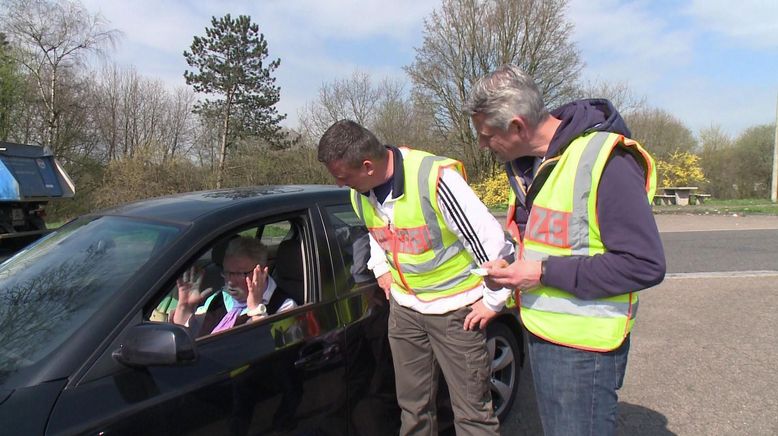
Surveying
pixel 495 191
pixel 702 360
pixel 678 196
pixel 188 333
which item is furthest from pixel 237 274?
pixel 678 196

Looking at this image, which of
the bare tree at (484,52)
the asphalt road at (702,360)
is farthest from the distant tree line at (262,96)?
the asphalt road at (702,360)

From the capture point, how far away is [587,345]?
1.58 m

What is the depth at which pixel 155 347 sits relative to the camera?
1.59 m

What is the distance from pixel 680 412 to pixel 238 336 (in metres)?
3.06

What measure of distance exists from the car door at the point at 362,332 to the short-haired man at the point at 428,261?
0.28 feet

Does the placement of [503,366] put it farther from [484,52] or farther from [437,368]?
[484,52]

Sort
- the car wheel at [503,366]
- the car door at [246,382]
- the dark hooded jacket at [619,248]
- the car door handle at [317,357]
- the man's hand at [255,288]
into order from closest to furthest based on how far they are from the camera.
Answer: the dark hooded jacket at [619,248] → the car door at [246,382] → the car door handle at [317,357] → the man's hand at [255,288] → the car wheel at [503,366]

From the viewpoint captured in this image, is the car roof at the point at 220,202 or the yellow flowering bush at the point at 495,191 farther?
the yellow flowering bush at the point at 495,191

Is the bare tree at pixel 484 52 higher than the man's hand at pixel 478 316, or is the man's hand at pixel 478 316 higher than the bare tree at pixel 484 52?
the bare tree at pixel 484 52

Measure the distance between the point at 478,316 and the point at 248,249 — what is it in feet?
4.04

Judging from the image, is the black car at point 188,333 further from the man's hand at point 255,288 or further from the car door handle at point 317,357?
the man's hand at point 255,288

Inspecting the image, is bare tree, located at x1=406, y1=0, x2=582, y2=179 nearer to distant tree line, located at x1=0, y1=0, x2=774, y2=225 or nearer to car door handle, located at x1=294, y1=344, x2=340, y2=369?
distant tree line, located at x1=0, y1=0, x2=774, y2=225

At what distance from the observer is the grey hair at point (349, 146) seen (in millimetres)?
2205

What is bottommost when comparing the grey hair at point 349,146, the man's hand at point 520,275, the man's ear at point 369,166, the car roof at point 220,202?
the man's hand at point 520,275
